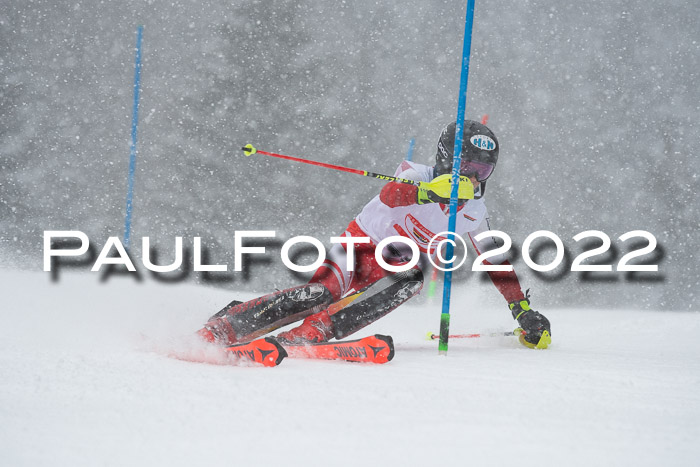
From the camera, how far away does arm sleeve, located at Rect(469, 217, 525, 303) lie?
2.99 metres

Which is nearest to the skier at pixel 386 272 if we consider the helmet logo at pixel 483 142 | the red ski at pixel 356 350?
the helmet logo at pixel 483 142

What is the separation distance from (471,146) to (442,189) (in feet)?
1.08

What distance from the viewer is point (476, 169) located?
105 inches

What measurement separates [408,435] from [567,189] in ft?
34.8

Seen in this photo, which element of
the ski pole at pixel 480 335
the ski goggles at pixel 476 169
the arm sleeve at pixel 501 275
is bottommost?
the ski pole at pixel 480 335

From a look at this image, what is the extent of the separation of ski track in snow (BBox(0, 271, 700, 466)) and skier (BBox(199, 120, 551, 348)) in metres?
0.29

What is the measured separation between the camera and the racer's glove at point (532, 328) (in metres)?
2.84

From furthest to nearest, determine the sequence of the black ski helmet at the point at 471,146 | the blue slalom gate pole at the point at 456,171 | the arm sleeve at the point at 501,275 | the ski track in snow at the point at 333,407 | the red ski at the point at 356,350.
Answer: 1. the arm sleeve at the point at 501,275
2. the black ski helmet at the point at 471,146
3. the blue slalom gate pole at the point at 456,171
4. the red ski at the point at 356,350
5. the ski track in snow at the point at 333,407

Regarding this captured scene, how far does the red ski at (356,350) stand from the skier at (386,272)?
0.24m

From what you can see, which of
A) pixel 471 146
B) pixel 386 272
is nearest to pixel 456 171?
pixel 471 146

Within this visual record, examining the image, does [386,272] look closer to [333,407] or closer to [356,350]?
[356,350]

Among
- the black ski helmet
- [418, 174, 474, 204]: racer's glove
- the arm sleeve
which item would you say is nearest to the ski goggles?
the black ski helmet

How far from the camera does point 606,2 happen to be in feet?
37.2

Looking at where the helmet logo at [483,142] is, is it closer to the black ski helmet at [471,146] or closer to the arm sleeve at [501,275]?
the black ski helmet at [471,146]
